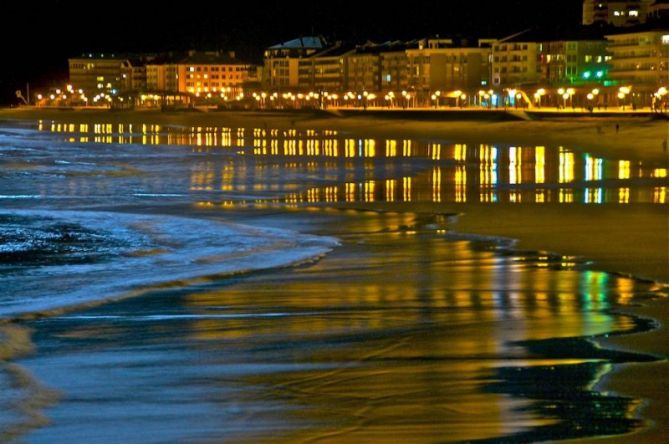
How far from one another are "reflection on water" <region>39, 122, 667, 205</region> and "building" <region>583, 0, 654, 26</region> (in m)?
92.4

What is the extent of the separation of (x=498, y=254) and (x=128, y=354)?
635cm

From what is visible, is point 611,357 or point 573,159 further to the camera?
point 573,159

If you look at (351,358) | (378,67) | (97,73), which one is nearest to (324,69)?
(378,67)

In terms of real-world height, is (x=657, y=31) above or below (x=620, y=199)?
above

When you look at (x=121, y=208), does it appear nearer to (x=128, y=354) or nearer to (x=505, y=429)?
(x=128, y=354)

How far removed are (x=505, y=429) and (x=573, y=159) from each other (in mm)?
29495

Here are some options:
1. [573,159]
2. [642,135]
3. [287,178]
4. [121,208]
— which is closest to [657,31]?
[642,135]

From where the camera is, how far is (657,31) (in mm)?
89688

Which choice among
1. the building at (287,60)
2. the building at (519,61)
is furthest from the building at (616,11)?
the building at (287,60)

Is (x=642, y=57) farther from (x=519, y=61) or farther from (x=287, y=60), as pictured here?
(x=287, y=60)

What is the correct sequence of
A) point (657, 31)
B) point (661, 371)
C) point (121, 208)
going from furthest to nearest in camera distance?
1. point (657, 31)
2. point (121, 208)
3. point (661, 371)

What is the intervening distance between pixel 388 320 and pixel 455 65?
11220 centimetres

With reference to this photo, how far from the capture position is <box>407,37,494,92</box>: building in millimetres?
117750

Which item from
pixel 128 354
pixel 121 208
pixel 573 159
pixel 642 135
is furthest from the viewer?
pixel 642 135
